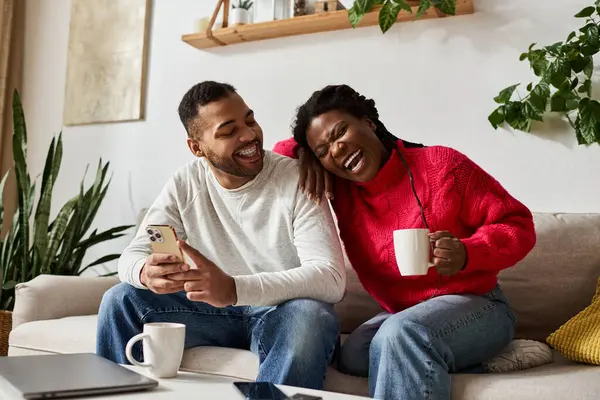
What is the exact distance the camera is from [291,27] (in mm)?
2746

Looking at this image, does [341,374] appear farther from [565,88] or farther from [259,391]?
[565,88]

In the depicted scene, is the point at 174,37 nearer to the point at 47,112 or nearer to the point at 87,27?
the point at 87,27

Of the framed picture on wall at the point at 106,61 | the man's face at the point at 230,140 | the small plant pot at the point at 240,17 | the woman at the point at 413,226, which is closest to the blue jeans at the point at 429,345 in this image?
the woman at the point at 413,226

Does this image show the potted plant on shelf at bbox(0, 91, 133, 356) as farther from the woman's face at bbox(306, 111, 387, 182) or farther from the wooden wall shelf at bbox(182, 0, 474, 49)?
the woman's face at bbox(306, 111, 387, 182)

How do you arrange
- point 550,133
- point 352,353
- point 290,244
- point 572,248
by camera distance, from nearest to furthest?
point 352,353, point 290,244, point 572,248, point 550,133

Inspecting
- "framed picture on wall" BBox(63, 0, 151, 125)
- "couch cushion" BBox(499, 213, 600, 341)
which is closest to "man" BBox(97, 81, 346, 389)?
"couch cushion" BBox(499, 213, 600, 341)

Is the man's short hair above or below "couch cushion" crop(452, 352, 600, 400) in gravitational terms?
above

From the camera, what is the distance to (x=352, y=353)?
1607 mm

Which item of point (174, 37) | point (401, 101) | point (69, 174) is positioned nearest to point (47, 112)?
point (69, 174)

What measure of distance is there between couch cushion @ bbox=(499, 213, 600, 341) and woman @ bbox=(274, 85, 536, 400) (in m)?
0.28

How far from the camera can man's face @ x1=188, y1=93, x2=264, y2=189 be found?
1.86 m

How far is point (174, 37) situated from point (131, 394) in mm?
2418

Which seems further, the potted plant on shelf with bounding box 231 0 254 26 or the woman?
the potted plant on shelf with bounding box 231 0 254 26

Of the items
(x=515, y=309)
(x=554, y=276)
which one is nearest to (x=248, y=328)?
(x=515, y=309)
